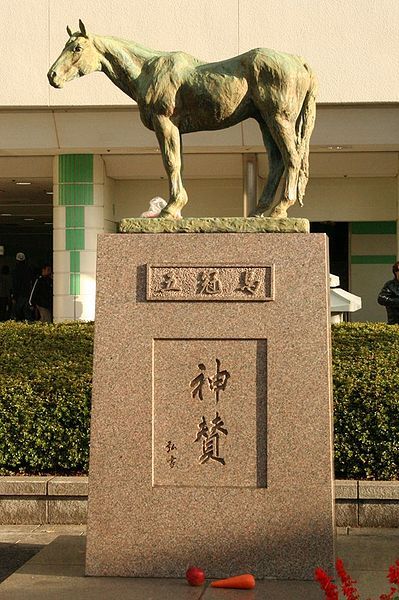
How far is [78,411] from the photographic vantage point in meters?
9.20

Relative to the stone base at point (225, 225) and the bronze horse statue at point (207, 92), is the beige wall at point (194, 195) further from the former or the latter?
the stone base at point (225, 225)

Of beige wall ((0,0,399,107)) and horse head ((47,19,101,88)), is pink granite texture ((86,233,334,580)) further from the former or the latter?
beige wall ((0,0,399,107))

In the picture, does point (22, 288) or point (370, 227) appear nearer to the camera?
point (370, 227)

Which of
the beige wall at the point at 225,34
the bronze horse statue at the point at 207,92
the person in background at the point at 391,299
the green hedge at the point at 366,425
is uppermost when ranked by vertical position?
the beige wall at the point at 225,34

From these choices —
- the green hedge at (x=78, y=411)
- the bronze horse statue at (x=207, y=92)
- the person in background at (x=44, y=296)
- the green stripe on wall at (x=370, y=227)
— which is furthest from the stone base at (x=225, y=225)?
the person in background at (x=44, y=296)

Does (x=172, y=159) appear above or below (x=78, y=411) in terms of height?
above

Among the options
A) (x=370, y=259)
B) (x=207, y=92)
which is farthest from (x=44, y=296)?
(x=207, y=92)

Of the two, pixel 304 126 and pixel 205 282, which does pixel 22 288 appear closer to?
pixel 304 126

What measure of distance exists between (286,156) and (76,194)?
551 inches

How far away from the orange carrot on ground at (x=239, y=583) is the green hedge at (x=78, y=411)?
9.67 feet

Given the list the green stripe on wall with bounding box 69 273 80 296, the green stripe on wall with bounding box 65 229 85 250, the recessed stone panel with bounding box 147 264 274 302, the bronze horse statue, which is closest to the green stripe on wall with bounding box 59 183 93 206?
the green stripe on wall with bounding box 65 229 85 250

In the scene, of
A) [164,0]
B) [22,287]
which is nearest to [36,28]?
[164,0]

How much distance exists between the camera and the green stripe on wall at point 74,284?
2030 cm

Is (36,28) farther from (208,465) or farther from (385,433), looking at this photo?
(208,465)
